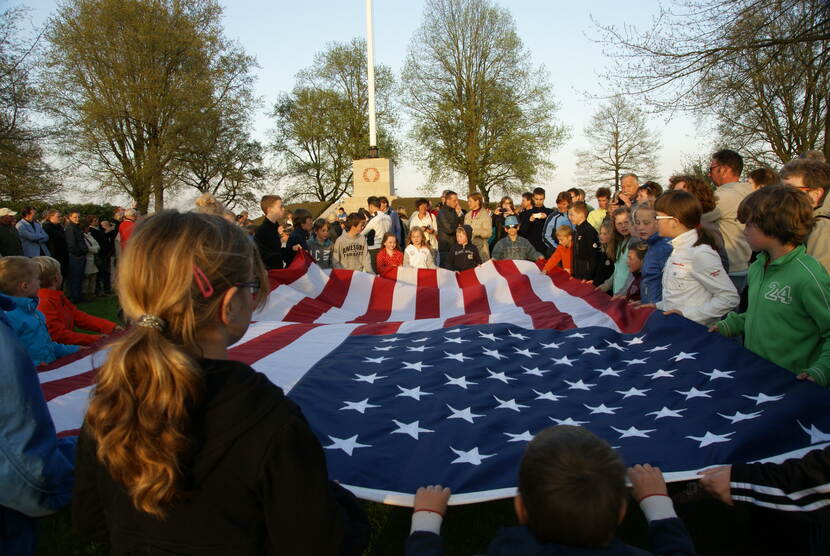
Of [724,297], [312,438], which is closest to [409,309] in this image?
[724,297]

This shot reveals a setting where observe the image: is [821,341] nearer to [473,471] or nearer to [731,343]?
[731,343]

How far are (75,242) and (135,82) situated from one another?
15029 mm

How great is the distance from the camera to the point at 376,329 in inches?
177

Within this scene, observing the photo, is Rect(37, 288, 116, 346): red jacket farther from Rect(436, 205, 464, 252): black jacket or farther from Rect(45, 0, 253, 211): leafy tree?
Rect(45, 0, 253, 211): leafy tree

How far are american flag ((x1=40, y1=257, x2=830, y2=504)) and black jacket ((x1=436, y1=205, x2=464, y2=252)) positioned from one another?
5.13 m

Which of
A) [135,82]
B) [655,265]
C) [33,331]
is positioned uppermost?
[135,82]


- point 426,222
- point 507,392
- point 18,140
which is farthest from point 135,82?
point 507,392

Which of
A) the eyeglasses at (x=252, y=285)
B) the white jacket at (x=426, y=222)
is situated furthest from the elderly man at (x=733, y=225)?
the white jacket at (x=426, y=222)

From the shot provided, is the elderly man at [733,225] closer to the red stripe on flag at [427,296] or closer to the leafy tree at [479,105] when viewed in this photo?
the red stripe on flag at [427,296]

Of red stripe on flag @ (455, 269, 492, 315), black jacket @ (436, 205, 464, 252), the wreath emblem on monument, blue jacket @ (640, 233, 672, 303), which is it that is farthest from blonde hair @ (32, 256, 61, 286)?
the wreath emblem on monument

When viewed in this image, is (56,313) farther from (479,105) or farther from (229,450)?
(479,105)

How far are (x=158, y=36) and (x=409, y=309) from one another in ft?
71.5

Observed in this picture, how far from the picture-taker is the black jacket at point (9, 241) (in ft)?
27.8

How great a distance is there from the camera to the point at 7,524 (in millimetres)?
1633
